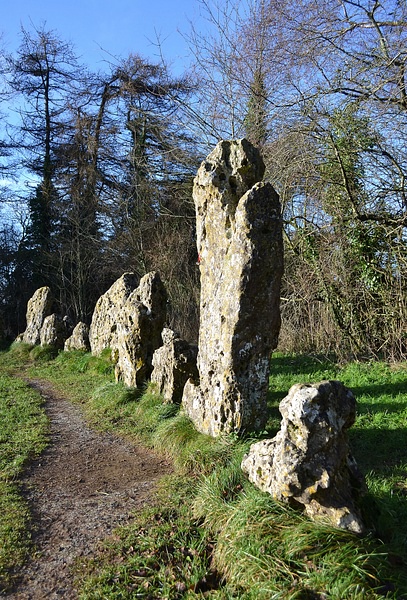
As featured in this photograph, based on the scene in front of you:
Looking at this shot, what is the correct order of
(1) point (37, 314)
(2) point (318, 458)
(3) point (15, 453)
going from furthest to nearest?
(1) point (37, 314), (3) point (15, 453), (2) point (318, 458)

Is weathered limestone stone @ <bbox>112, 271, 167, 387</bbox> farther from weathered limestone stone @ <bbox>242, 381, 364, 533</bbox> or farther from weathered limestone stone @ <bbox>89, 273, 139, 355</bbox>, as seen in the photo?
weathered limestone stone @ <bbox>242, 381, 364, 533</bbox>

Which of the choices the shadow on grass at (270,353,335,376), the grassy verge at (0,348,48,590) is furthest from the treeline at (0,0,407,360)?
the grassy verge at (0,348,48,590)

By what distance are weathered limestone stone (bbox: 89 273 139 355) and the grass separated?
503 centimetres

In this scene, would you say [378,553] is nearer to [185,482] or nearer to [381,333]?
[185,482]

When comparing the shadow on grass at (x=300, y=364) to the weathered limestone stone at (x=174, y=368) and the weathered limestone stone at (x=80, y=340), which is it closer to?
the weathered limestone stone at (x=174, y=368)

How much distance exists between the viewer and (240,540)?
11.4ft

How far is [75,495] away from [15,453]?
1435mm

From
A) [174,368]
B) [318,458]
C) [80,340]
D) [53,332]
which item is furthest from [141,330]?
[53,332]

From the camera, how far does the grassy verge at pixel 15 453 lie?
3826 mm

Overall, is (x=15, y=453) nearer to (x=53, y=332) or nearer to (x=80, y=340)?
(x=80, y=340)

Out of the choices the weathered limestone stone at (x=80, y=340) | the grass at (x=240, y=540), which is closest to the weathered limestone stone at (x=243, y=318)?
the grass at (x=240, y=540)

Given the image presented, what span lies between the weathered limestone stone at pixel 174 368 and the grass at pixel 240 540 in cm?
105

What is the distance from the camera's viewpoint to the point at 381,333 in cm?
901

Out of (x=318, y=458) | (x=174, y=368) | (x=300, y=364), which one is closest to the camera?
(x=318, y=458)
